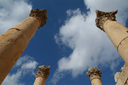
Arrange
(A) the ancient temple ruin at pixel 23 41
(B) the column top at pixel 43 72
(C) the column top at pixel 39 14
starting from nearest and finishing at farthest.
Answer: (A) the ancient temple ruin at pixel 23 41 → (C) the column top at pixel 39 14 → (B) the column top at pixel 43 72

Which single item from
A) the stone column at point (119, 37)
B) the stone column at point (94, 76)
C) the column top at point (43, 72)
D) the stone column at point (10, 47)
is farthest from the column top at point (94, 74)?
the stone column at point (10, 47)

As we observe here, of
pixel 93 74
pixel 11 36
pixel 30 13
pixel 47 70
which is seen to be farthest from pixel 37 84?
pixel 11 36

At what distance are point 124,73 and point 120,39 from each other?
6.59ft

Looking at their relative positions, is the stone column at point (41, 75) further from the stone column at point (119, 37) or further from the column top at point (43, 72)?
the stone column at point (119, 37)

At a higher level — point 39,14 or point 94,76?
point 39,14

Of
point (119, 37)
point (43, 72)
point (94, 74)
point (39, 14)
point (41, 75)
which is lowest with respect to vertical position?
point (119, 37)

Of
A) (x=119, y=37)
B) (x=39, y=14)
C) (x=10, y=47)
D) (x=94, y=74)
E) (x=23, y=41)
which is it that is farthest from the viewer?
(x=94, y=74)

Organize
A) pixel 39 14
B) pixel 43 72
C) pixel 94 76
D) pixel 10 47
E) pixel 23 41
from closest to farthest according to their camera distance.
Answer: pixel 10 47 < pixel 23 41 < pixel 39 14 < pixel 43 72 < pixel 94 76

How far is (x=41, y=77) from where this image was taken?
14.6 m

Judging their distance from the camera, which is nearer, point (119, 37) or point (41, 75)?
point (119, 37)

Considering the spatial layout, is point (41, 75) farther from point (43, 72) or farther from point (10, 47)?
point (10, 47)

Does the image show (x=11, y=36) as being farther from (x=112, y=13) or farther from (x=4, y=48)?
(x=112, y=13)

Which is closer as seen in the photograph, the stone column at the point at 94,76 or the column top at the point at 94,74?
the stone column at the point at 94,76

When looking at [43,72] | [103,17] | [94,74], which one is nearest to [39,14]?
[103,17]
